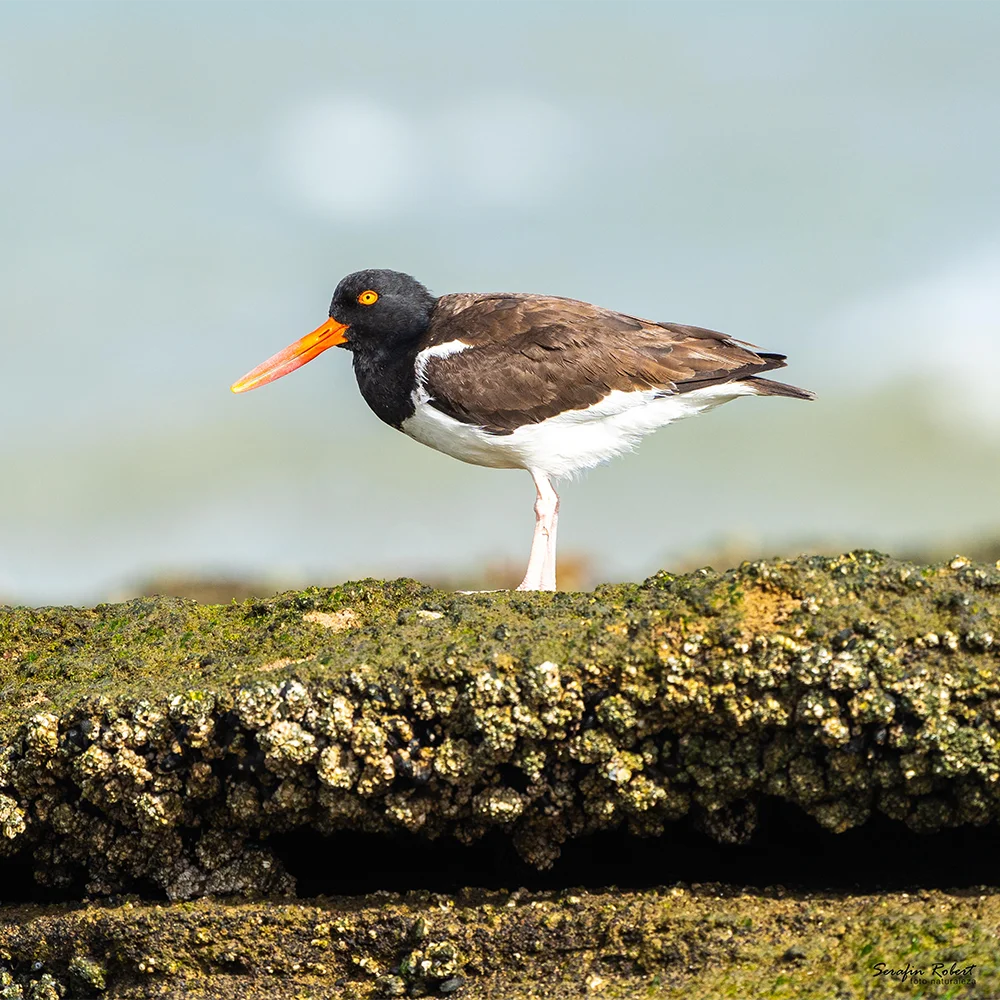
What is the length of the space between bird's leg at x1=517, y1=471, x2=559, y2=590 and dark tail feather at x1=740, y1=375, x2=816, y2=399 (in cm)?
156

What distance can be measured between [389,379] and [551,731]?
18.4 feet

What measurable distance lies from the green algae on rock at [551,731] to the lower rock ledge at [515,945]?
20cm

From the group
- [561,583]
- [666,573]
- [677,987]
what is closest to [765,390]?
[561,583]

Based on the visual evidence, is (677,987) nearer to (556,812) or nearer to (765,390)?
(556,812)

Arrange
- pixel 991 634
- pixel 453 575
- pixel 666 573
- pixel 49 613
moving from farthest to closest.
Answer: pixel 453 575 → pixel 49 613 → pixel 666 573 → pixel 991 634

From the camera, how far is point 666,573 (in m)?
4.45

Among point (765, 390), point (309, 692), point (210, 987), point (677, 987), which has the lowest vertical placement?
point (210, 987)

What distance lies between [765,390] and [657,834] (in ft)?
17.7

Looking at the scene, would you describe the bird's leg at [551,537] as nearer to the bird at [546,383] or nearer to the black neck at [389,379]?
the bird at [546,383]

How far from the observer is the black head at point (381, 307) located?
9.28m

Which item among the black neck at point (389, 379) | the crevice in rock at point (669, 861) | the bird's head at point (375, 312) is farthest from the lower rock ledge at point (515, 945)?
the bird's head at point (375, 312)

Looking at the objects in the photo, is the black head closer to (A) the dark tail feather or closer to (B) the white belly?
(B) the white belly

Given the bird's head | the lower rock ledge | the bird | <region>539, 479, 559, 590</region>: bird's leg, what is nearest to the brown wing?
the bird

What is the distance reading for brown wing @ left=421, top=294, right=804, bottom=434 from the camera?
27.9 ft
